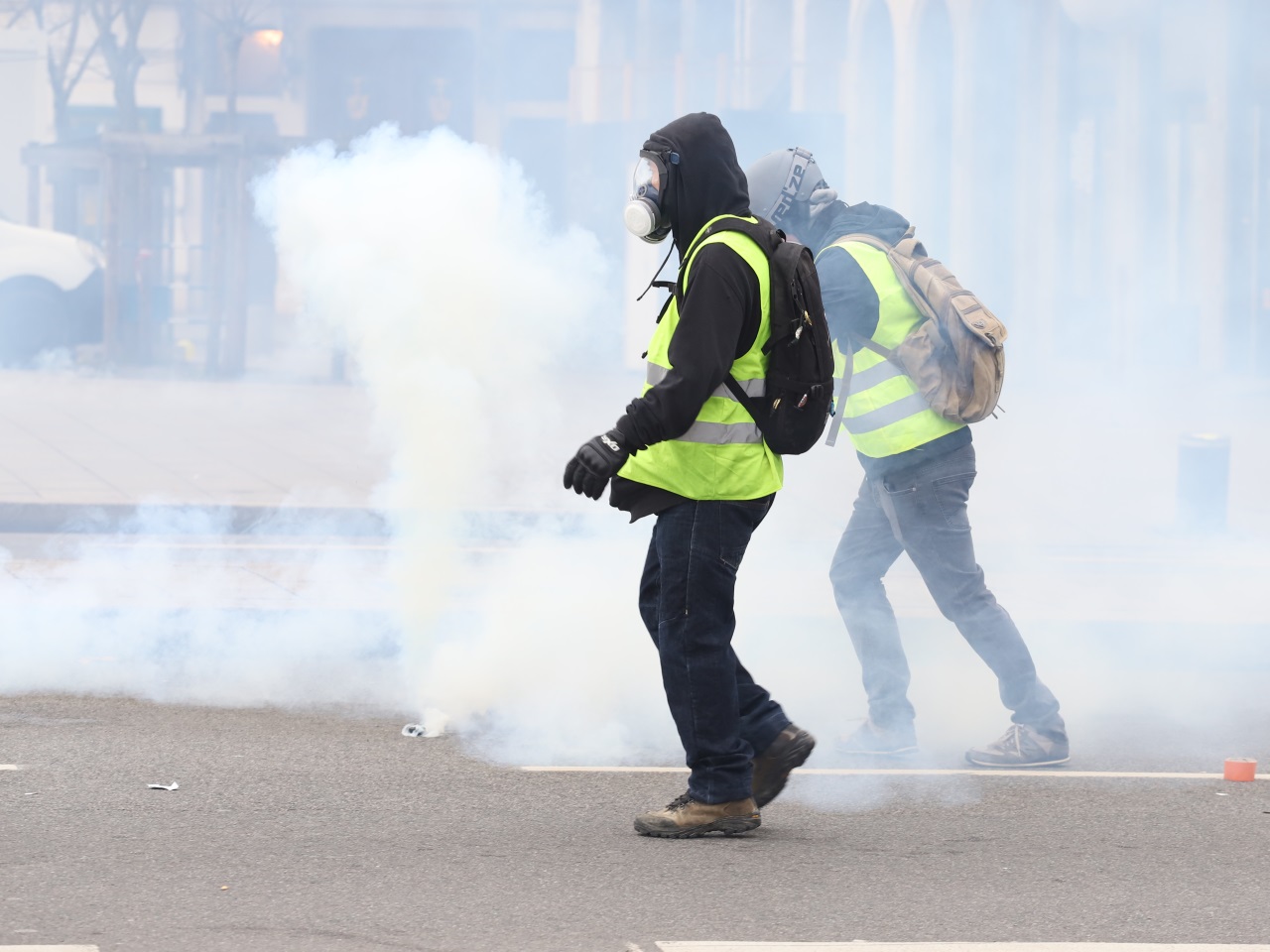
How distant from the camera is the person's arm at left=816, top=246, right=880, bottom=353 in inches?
171

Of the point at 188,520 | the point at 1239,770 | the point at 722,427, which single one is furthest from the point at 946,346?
the point at 188,520

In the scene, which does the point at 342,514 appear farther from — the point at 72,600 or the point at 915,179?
the point at 915,179

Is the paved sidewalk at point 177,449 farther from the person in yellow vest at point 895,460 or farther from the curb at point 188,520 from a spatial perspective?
the person in yellow vest at point 895,460

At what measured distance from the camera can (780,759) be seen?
3871mm

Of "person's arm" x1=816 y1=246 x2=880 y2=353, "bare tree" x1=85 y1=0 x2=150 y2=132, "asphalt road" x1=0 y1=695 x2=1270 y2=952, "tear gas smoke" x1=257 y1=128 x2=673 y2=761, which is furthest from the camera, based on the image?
"bare tree" x1=85 y1=0 x2=150 y2=132

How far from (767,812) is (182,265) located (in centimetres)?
2679

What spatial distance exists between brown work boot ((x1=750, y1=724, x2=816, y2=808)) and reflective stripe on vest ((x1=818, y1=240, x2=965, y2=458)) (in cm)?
92

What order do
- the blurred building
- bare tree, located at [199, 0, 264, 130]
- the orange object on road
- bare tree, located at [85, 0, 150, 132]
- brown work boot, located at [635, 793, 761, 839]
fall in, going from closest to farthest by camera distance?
brown work boot, located at [635, 793, 761, 839]
the orange object on road
the blurred building
bare tree, located at [199, 0, 264, 130]
bare tree, located at [85, 0, 150, 132]

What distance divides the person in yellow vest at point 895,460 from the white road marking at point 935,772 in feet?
0.16

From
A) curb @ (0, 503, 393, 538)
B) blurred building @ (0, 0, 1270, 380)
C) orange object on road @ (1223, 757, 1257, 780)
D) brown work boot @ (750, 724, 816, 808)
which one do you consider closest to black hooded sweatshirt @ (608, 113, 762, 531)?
brown work boot @ (750, 724, 816, 808)

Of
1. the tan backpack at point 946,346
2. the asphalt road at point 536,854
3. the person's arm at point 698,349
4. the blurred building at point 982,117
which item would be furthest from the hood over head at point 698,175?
the blurred building at point 982,117

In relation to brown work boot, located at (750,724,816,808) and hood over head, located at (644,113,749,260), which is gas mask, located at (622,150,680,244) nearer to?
hood over head, located at (644,113,749,260)

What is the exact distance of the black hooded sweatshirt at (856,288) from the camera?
171 inches

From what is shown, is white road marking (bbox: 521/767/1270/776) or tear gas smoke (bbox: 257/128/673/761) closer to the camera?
white road marking (bbox: 521/767/1270/776)
